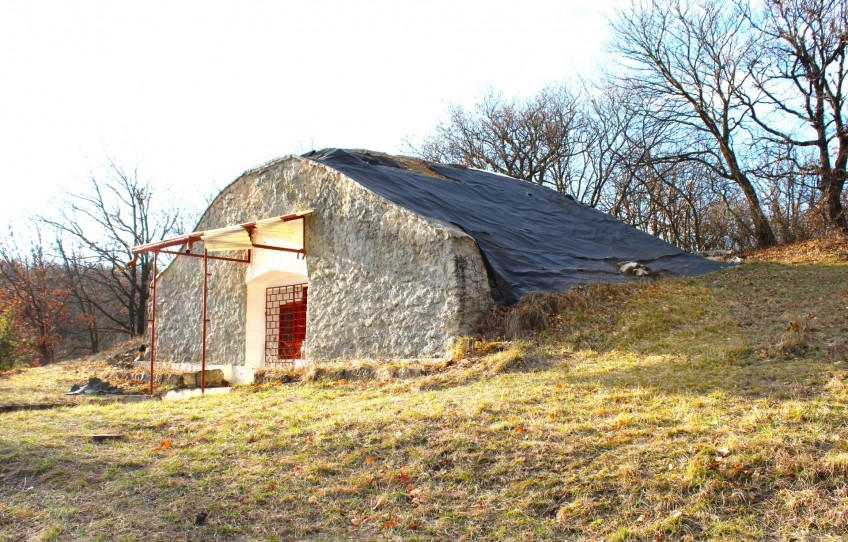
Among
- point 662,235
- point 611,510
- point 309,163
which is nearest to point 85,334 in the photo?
point 309,163

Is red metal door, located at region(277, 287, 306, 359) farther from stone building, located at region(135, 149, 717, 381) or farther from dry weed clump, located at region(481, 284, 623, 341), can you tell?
dry weed clump, located at region(481, 284, 623, 341)

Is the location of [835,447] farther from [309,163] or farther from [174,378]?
[174,378]

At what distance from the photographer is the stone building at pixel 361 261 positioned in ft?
28.9

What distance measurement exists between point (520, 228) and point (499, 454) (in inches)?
310

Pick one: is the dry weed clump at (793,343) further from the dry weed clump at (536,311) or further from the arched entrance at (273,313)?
the arched entrance at (273,313)

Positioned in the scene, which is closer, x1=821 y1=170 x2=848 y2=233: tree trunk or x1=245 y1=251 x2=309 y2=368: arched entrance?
x1=245 y1=251 x2=309 y2=368: arched entrance

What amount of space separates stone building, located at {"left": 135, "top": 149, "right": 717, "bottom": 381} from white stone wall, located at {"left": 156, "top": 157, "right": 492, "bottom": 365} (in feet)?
0.07

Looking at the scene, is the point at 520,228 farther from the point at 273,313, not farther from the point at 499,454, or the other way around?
the point at 499,454

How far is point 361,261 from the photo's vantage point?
9617 mm

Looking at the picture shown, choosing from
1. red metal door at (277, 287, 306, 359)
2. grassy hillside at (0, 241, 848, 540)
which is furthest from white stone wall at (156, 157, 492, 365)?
grassy hillside at (0, 241, 848, 540)

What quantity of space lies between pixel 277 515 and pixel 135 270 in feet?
75.3

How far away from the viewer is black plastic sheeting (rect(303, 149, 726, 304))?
995cm

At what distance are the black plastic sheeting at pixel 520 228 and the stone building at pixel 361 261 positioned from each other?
0.14 ft

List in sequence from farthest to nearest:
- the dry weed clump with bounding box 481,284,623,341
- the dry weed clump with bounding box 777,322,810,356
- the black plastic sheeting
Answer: the black plastic sheeting, the dry weed clump with bounding box 481,284,623,341, the dry weed clump with bounding box 777,322,810,356
